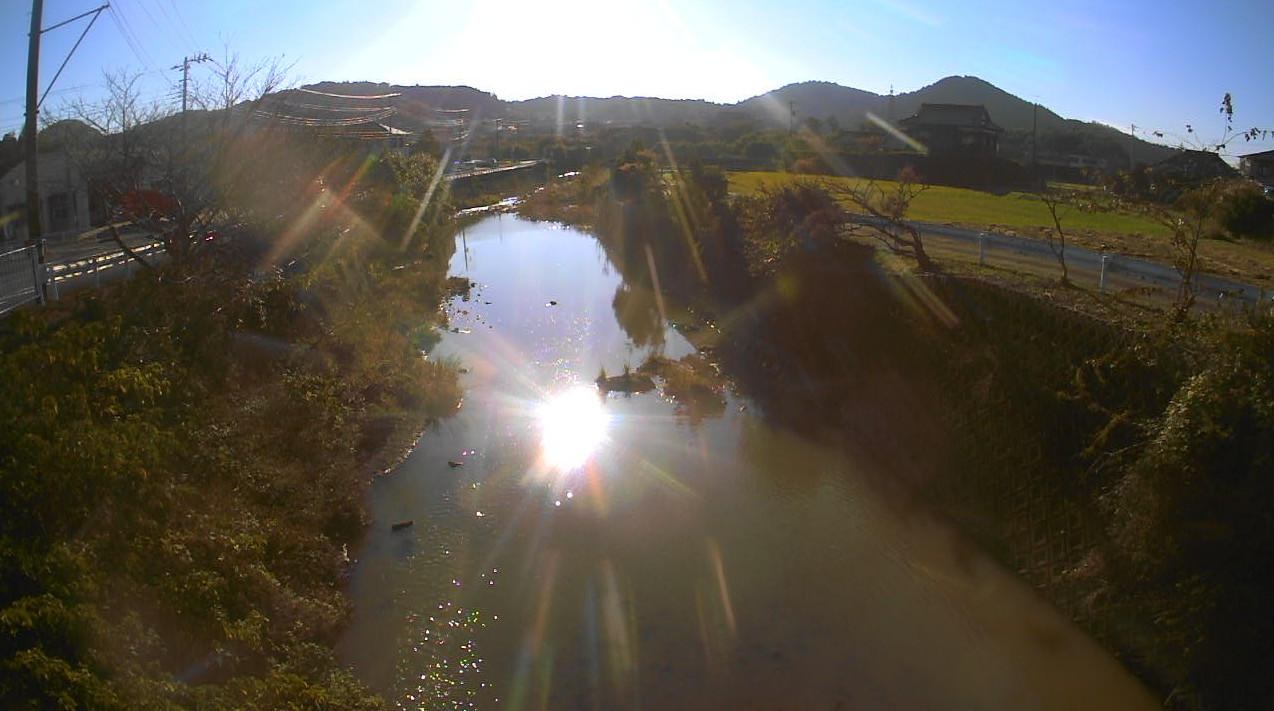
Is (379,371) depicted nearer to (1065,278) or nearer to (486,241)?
(1065,278)

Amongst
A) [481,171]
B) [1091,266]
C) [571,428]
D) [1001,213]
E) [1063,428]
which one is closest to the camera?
[1063,428]

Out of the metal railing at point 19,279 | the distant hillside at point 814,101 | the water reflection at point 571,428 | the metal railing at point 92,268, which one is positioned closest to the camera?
the metal railing at point 19,279

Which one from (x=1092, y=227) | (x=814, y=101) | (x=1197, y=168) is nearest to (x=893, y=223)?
(x=1197, y=168)

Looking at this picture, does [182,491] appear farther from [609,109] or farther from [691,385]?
[609,109]

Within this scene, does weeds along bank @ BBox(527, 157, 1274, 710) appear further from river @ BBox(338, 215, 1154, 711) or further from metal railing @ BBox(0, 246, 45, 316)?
metal railing @ BBox(0, 246, 45, 316)

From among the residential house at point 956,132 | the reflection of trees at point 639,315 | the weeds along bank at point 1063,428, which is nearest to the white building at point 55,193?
the reflection of trees at point 639,315

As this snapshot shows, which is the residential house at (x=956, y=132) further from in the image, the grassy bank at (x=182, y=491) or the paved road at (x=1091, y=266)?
the grassy bank at (x=182, y=491)
